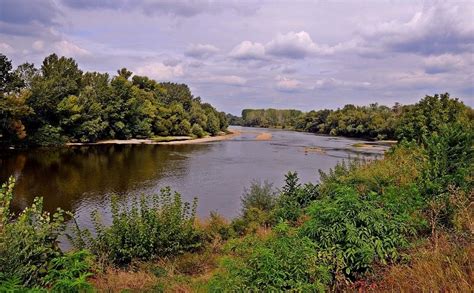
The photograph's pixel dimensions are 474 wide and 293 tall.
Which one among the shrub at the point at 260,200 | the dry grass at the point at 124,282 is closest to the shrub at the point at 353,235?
the dry grass at the point at 124,282

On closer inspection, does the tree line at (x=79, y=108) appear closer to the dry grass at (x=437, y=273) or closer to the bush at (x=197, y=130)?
the bush at (x=197, y=130)

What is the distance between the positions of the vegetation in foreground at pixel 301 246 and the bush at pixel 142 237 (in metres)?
0.03

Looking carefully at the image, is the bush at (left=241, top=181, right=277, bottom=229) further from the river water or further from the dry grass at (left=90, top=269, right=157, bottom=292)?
the dry grass at (left=90, top=269, right=157, bottom=292)

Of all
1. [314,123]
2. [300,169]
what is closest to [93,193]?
[300,169]

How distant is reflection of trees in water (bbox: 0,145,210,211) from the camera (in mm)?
22203

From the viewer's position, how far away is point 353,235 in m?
5.69

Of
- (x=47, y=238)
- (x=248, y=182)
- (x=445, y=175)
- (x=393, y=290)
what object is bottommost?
(x=248, y=182)

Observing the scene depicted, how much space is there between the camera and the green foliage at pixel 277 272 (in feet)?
15.4

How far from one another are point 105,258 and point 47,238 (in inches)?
101

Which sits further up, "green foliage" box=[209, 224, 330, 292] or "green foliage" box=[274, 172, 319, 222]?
"green foliage" box=[209, 224, 330, 292]

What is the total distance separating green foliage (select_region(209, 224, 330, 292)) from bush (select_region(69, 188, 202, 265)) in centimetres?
629

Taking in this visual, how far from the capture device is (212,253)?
11.3m

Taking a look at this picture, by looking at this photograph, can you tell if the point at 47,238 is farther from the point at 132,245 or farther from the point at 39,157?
the point at 39,157

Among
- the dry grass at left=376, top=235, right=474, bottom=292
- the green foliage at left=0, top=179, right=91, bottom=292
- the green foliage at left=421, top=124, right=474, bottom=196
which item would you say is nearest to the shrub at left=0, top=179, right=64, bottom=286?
the green foliage at left=0, top=179, right=91, bottom=292
